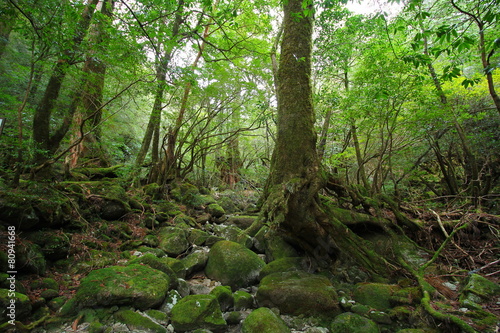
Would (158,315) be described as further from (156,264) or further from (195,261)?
(195,261)

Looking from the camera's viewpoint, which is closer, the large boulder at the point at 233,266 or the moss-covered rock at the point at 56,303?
the moss-covered rock at the point at 56,303

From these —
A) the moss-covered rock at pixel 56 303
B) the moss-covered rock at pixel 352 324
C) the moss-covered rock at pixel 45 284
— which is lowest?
the moss-covered rock at pixel 352 324

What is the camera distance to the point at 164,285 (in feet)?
12.6

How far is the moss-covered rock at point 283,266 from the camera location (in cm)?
495

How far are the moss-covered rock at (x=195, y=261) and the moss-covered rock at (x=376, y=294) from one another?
3073 millimetres

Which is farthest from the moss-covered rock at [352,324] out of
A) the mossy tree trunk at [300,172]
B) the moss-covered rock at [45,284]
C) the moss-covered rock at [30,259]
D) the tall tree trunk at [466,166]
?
the tall tree trunk at [466,166]

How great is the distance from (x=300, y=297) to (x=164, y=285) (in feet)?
7.38

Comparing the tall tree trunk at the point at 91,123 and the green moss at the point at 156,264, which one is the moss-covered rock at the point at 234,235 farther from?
the tall tree trunk at the point at 91,123

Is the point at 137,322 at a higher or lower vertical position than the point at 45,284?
lower

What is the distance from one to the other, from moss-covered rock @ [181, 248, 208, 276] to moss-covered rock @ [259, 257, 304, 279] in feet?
4.23

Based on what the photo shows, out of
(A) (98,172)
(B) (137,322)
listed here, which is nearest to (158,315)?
(B) (137,322)

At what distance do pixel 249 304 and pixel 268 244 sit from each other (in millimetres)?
2046

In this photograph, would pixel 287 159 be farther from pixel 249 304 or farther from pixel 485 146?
pixel 485 146

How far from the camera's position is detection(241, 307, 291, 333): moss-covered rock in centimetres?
324
